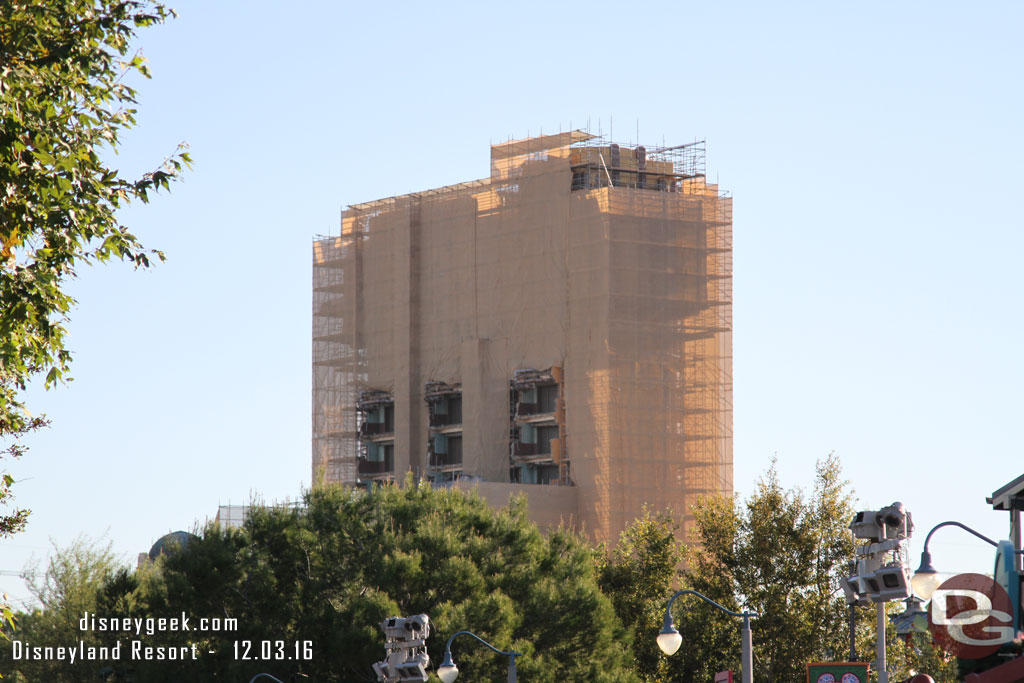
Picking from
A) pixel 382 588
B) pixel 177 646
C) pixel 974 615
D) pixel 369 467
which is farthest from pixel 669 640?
pixel 369 467

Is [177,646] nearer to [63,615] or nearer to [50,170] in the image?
[63,615]

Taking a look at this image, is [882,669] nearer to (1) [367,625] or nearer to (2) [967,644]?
(2) [967,644]

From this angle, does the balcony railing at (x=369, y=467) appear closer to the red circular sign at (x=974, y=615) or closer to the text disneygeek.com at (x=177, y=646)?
the text disneygeek.com at (x=177, y=646)

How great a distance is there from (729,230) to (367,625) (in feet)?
178

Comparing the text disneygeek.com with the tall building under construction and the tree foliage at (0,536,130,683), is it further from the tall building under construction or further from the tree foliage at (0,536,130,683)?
the tall building under construction

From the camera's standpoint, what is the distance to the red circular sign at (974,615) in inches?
845

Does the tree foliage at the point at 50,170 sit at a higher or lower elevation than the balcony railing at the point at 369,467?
higher

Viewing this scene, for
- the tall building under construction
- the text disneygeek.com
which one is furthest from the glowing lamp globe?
the tall building under construction

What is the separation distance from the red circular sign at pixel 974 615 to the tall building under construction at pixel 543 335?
67.3m

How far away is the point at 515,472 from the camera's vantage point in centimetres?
10438

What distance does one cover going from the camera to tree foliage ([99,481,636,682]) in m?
53.9

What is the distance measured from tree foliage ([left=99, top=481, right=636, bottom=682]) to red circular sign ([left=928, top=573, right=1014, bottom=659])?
3197cm

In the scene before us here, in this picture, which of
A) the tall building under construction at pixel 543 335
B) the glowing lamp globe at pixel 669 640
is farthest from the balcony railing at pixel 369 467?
the glowing lamp globe at pixel 669 640

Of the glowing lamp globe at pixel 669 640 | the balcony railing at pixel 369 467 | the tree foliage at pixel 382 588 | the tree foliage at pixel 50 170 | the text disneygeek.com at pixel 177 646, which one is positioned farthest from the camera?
the balcony railing at pixel 369 467
